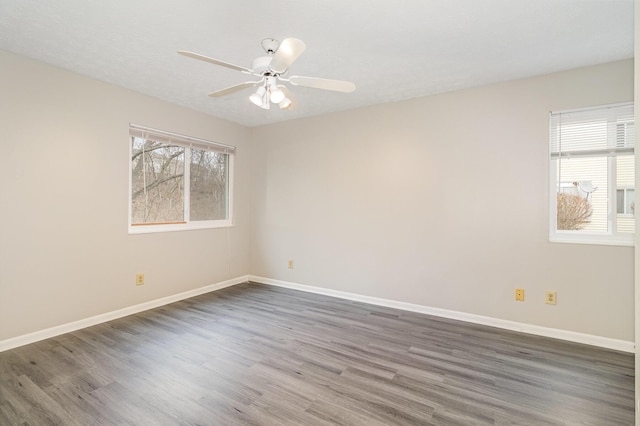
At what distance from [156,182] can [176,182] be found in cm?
25

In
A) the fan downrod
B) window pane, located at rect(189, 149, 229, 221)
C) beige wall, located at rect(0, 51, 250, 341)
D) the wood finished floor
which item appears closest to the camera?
the wood finished floor

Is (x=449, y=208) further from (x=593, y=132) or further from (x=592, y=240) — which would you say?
(x=593, y=132)

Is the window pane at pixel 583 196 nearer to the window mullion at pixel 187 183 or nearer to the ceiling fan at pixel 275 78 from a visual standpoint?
the ceiling fan at pixel 275 78

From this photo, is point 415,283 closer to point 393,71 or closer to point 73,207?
point 393,71

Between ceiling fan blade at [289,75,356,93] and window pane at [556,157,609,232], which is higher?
ceiling fan blade at [289,75,356,93]

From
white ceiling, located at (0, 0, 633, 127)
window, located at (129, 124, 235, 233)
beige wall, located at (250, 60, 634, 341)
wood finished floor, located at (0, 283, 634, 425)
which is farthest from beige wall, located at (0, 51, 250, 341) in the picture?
beige wall, located at (250, 60, 634, 341)

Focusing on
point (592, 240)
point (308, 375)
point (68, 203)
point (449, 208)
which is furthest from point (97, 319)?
point (592, 240)

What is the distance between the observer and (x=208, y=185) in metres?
4.26

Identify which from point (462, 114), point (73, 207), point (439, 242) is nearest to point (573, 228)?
point (439, 242)

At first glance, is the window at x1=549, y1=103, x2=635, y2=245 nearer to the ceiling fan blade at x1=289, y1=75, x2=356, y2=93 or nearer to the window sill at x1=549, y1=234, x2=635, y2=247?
the window sill at x1=549, y1=234, x2=635, y2=247

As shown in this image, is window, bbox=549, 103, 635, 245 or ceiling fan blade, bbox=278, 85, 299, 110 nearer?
ceiling fan blade, bbox=278, 85, 299, 110

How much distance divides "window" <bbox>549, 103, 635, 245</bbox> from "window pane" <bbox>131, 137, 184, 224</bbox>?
3.99m

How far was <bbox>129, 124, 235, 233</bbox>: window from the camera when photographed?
346cm

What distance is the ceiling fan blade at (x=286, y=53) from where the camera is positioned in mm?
1656
